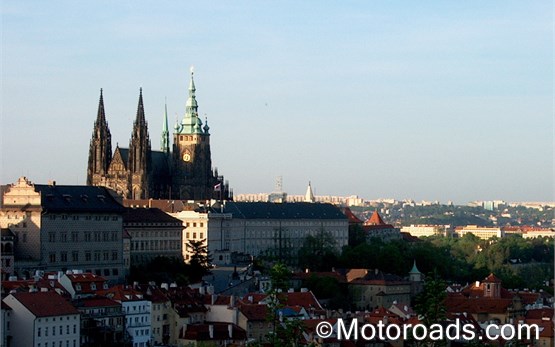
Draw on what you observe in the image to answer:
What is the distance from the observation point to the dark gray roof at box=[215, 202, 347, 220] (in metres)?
158

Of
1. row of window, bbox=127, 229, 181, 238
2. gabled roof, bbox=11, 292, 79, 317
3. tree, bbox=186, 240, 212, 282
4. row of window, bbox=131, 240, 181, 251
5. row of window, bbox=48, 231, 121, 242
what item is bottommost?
gabled roof, bbox=11, 292, 79, 317

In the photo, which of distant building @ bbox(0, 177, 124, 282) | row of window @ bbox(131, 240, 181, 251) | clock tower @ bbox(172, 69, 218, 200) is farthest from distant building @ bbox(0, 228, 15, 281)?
clock tower @ bbox(172, 69, 218, 200)

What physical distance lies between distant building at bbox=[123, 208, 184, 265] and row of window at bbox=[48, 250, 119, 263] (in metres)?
8.24

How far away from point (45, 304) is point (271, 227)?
253 ft

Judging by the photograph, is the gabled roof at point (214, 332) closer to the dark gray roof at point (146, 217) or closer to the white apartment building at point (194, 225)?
the dark gray roof at point (146, 217)

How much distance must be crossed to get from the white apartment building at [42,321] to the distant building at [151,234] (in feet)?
132

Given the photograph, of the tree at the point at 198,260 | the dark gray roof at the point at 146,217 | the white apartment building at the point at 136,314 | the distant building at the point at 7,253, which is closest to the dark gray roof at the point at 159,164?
the tree at the point at 198,260

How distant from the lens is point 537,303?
11631 cm

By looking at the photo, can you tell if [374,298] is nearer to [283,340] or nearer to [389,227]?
[283,340]

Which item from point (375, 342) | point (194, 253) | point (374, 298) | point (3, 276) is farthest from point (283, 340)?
point (194, 253)

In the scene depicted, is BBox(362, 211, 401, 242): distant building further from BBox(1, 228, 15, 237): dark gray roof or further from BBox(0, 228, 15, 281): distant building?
BBox(0, 228, 15, 281): distant building

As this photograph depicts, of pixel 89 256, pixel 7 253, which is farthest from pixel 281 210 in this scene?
pixel 7 253

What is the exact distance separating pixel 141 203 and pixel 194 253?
81.3ft

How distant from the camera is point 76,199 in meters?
116
